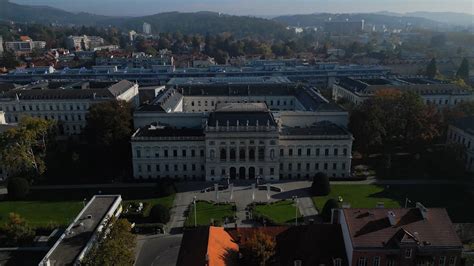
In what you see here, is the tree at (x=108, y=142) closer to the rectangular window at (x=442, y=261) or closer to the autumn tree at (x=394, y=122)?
the autumn tree at (x=394, y=122)

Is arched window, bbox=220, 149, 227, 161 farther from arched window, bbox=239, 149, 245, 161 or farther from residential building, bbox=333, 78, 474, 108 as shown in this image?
residential building, bbox=333, 78, 474, 108

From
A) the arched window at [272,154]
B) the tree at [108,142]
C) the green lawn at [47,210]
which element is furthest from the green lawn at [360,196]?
the tree at [108,142]

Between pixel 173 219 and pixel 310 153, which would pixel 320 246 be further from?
pixel 310 153

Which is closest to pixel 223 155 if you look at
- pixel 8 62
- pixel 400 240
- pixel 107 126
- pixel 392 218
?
pixel 107 126

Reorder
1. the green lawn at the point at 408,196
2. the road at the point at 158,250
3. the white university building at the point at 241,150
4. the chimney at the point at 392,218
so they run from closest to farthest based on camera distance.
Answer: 1. the chimney at the point at 392,218
2. the road at the point at 158,250
3. the green lawn at the point at 408,196
4. the white university building at the point at 241,150

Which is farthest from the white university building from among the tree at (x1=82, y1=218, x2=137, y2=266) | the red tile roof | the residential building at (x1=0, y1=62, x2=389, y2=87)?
the residential building at (x1=0, y1=62, x2=389, y2=87)

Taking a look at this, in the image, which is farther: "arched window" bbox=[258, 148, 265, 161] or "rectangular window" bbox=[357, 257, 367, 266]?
"arched window" bbox=[258, 148, 265, 161]
